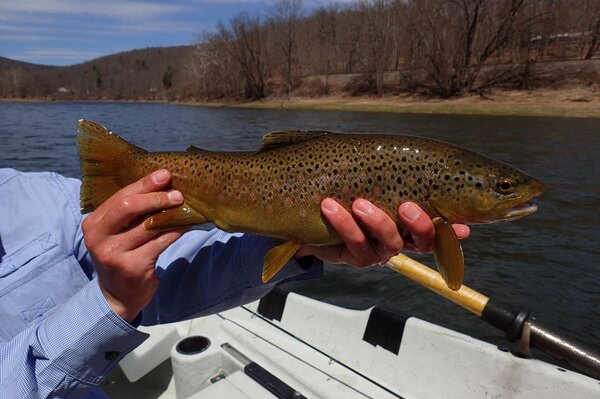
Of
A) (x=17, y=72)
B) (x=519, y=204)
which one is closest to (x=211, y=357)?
(x=519, y=204)

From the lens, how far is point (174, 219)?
6.31 feet

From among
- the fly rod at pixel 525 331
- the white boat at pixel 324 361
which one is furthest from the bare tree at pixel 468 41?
the white boat at pixel 324 361

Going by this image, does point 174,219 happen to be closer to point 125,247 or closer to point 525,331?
point 125,247

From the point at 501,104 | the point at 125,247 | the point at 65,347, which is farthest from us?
the point at 501,104

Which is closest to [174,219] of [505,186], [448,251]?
[448,251]

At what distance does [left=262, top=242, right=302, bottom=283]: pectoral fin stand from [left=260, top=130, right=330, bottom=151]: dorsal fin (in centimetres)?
51

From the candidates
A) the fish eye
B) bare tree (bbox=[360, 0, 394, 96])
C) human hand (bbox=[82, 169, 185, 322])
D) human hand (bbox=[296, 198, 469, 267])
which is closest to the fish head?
the fish eye

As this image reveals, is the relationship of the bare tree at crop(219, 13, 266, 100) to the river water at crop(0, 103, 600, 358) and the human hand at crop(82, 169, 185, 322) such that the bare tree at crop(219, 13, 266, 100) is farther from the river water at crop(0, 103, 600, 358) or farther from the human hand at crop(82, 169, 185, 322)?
the human hand at crop(82, 169, 185, 322)

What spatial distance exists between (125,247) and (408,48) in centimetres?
5370

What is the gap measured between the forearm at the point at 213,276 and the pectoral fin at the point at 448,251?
25.5 inches

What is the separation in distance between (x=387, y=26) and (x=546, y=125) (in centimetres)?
3253

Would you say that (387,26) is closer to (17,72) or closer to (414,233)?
(414,233)

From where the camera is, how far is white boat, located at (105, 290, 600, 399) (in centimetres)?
318

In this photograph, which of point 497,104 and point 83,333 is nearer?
point 83,333
